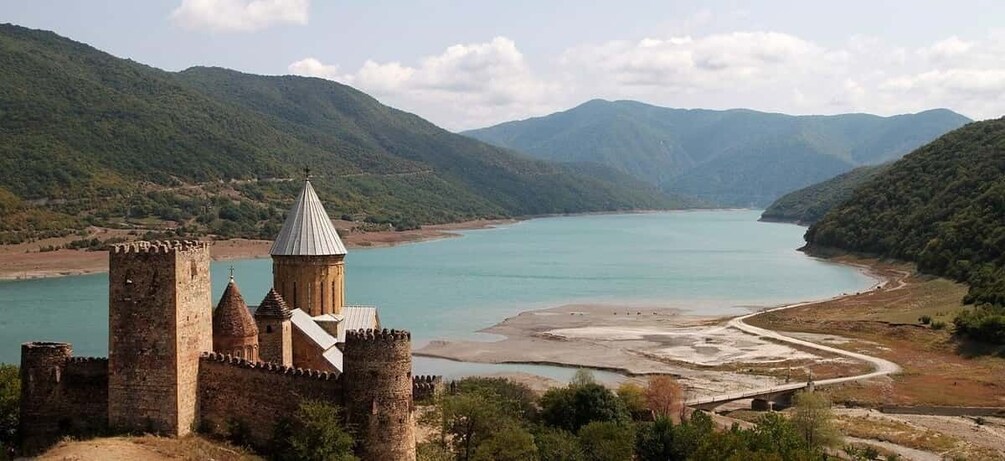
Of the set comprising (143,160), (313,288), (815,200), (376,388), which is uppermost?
(143,160)

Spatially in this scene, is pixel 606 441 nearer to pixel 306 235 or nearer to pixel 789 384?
pixel 306 235

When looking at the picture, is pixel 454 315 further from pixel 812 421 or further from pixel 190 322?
pixel 190 322

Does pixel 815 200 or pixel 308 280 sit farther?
pixel 815 200

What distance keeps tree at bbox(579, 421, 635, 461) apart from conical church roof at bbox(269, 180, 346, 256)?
8.46 meters

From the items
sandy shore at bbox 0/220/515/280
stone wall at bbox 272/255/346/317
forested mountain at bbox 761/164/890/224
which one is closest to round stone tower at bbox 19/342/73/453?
stone wall at bbox 272/255/346/317

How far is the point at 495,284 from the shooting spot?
2879 inches

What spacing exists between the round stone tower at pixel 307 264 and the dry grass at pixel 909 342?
18734 millimetres

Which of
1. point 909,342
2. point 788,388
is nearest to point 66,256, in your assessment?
point 788,388

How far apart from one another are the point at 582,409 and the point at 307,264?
825cm

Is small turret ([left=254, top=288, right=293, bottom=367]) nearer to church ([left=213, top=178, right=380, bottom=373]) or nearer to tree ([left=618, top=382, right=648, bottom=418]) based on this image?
church ([left=213, top=178, right=380, bottom=373])

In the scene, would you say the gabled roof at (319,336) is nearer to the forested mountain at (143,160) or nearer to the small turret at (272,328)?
the small turret at (272,328)

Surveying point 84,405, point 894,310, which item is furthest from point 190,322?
point 894,310

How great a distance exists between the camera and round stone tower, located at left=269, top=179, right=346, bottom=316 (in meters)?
25.9

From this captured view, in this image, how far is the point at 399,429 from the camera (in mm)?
16453
